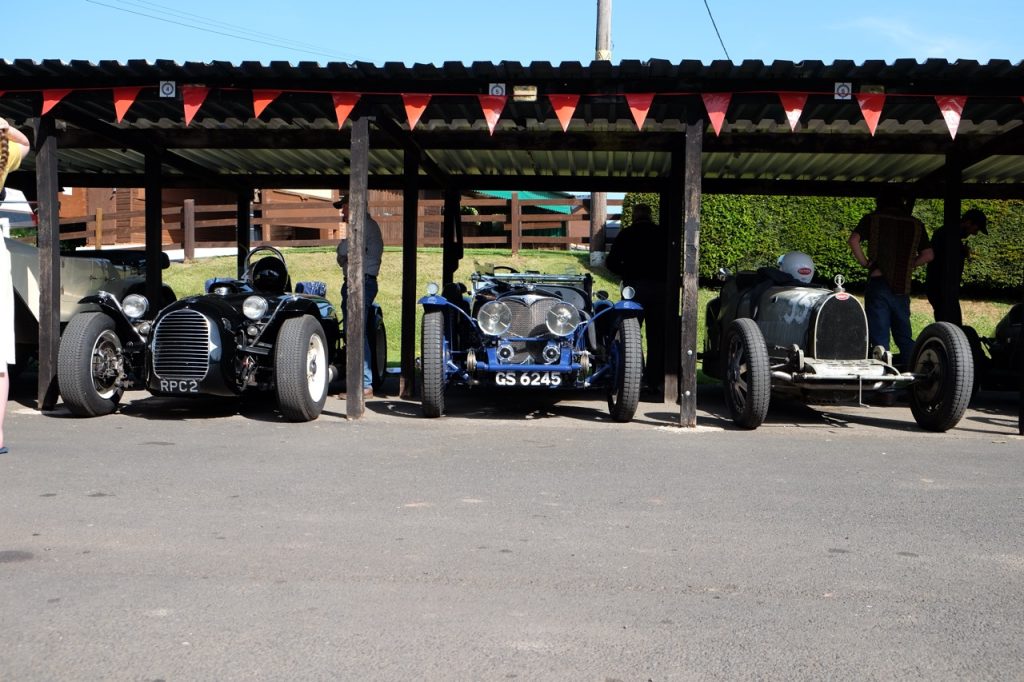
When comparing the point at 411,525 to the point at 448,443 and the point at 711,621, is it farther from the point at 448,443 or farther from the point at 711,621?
the point at 448,443

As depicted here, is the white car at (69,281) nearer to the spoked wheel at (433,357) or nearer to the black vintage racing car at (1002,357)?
the spoked wheel at (433,357)

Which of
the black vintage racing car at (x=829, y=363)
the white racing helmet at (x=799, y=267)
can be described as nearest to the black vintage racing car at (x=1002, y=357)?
the white racing helmet at (x=799, y=267)

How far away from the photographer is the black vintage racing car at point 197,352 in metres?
8.64

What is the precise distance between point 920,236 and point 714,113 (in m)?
3.16

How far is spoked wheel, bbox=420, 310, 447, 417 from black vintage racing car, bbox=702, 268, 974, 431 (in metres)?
2.63

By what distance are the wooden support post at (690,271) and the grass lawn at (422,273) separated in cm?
866

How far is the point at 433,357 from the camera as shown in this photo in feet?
29.1

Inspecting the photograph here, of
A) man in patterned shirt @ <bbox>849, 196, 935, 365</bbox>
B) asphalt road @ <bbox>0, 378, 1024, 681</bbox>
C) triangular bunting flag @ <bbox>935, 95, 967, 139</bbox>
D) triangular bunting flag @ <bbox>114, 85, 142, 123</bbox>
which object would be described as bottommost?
asphalt road @ <bbox>0, 378, 1024, 681</bbox>

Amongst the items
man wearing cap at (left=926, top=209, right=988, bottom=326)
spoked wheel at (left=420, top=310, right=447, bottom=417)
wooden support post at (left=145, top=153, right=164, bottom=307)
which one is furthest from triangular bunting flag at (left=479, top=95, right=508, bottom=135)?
man wearing cap at (left=926, top=209, right=988, bottom=326)

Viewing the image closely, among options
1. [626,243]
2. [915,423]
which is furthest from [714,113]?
[915,423]

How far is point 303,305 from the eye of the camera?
387 inches

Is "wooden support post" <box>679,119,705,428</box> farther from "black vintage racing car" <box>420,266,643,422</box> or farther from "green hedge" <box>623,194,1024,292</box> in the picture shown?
"green hedge" <box>623,194,1024,292</box>

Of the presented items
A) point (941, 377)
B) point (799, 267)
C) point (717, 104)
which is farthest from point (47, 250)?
point (941, 377)

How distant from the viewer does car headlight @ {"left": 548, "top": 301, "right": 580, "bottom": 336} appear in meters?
9.30
